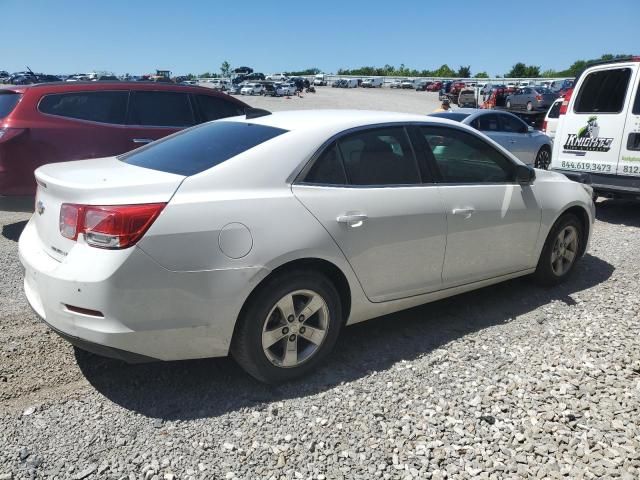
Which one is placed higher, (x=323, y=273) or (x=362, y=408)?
(x=323, y=273)

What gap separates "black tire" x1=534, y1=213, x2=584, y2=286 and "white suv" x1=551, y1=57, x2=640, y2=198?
2.46 meters

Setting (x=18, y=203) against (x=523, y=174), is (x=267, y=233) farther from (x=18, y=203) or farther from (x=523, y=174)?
(x=18, y=203)

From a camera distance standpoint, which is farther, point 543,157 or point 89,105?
point 543,157

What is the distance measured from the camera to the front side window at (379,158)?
11.2ft

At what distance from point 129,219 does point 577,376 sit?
275 cm

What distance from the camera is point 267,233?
114 inches

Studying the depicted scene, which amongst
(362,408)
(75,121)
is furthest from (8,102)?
(362,408)

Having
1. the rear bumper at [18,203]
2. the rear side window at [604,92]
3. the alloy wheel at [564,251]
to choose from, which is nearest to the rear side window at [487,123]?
the rear side window at [604,92]

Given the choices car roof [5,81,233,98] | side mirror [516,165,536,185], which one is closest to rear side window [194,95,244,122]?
car roof [5,81,233,98]

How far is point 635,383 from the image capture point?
3.27 meters

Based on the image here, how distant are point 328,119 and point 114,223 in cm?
156

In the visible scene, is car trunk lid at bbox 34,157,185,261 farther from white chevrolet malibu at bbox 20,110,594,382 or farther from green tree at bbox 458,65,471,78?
green tree at bbox 458,65,471,78

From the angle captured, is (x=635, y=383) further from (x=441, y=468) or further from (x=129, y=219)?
(x=129, y=219)

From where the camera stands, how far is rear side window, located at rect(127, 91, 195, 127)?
6.62 meters
